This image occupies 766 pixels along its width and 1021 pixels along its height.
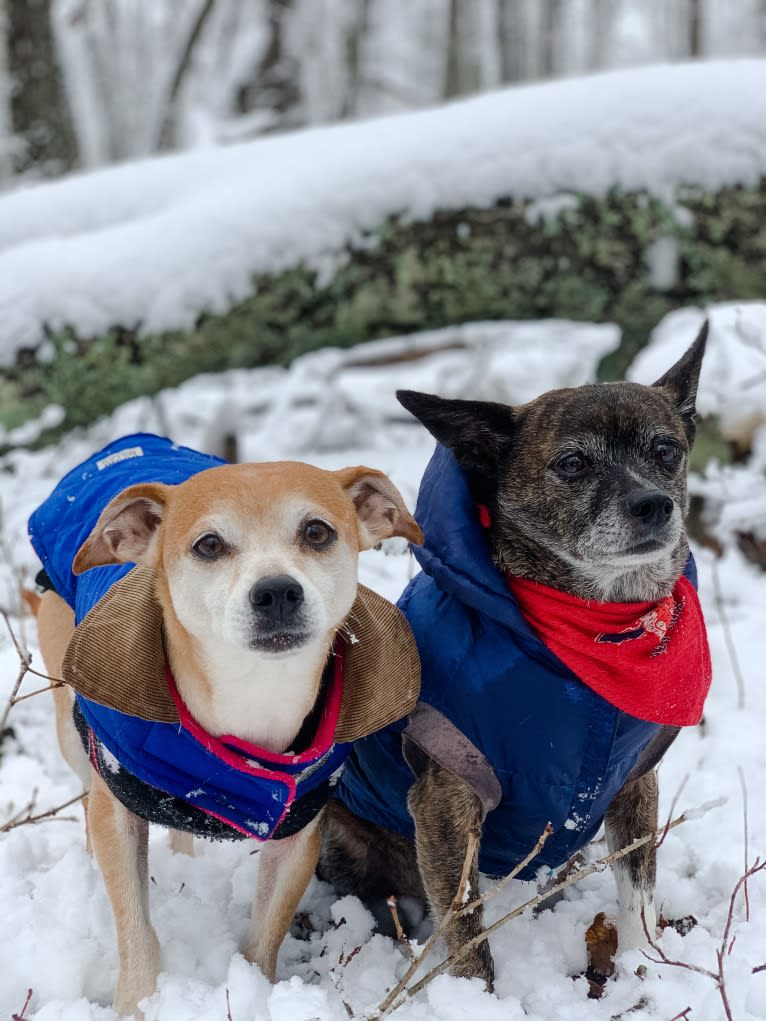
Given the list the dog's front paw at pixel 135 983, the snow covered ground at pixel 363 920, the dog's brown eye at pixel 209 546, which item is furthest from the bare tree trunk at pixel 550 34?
the dog's front paw at pixel 135 983

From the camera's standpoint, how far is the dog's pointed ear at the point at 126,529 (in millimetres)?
2305

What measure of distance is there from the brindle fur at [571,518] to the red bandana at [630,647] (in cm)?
9

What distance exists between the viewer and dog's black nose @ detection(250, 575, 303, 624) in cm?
212

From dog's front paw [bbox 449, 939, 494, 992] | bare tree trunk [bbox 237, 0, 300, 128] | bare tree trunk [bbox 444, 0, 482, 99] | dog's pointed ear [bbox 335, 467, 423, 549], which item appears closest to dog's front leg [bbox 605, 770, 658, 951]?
dog's front paw [bbox 449, 939, 494, 992]

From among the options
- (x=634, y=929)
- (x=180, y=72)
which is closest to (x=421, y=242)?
(x=634, y=929)

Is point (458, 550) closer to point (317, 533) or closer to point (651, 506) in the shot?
point (317, 533)

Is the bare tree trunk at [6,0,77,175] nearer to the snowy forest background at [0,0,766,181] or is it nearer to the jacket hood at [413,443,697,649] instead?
the snowy forest background at [0,0,766,181]

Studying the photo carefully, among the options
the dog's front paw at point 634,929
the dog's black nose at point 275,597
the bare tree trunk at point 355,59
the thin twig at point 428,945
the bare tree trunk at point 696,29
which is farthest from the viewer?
the bare tree trunk at point 355,59

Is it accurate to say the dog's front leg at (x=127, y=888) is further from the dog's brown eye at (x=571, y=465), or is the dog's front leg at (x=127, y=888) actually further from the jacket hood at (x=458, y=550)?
the dog's brown eye at (x=571, y=465)

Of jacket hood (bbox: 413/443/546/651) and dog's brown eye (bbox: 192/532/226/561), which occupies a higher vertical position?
dog's brown eye (bbox: 192/532/226/561)

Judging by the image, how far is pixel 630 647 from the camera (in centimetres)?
246

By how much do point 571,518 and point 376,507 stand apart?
56 cm

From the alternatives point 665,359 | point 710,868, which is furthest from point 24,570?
point 665,359

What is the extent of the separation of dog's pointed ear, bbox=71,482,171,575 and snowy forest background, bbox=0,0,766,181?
856cm
